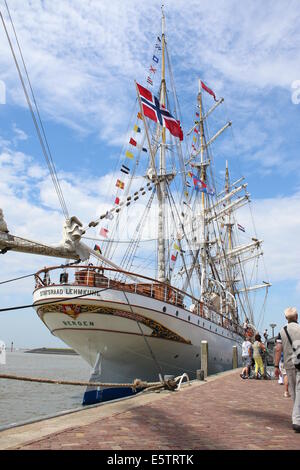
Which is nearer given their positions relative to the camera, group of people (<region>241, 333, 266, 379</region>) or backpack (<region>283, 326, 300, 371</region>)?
backpack (<region>283, 326, 300, 371</region>)

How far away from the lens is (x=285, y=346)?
665 cm

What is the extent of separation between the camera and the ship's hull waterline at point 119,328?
16594 millimetres

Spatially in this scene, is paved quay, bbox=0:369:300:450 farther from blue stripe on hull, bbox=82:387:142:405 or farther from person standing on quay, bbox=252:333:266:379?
blue stripe on hull, bbox=82:387:142:405

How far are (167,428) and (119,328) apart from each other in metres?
10.6

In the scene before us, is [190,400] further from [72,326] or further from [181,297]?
[181,297]

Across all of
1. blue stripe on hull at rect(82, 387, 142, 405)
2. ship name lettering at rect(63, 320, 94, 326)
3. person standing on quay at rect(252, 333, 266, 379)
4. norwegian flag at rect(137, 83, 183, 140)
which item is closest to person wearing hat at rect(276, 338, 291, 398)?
person standing on quay at rect(252, 333, 266, 379)

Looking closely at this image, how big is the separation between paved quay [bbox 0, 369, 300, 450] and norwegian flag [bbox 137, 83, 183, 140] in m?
16.3

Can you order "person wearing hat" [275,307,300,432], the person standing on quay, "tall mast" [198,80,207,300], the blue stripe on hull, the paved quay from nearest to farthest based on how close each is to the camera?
the paved quay, "person wearing hat" [275,307,300,432], the person standing on quay, the blue stripe on hull, "tall mast" [198,80,207,300]

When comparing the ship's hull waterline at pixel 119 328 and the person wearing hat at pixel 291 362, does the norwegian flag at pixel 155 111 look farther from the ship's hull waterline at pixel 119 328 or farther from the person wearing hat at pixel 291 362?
the person wearing hat at pixel 291 362

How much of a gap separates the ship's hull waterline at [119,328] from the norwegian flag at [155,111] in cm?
1029

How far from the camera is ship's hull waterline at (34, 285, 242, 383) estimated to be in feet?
54.4

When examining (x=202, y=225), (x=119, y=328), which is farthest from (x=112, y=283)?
(x=202, y=225)

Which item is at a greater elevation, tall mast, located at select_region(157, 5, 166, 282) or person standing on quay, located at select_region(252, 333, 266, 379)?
tall mast, located at select_region(157, 5, 166, 282)
